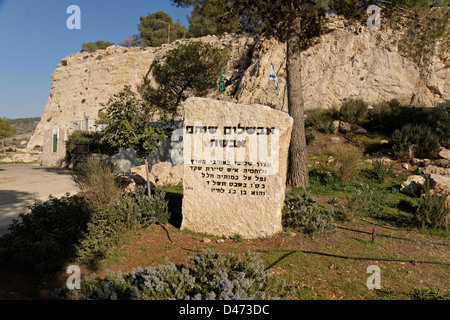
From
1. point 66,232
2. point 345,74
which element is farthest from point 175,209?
point 345,74

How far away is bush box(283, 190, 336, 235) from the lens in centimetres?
555

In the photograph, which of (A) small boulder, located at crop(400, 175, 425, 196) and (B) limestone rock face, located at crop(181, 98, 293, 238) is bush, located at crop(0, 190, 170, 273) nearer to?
(B) limestone rock face, located at crop(181, 98, 293, 238)

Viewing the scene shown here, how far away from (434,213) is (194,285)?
18.5ft

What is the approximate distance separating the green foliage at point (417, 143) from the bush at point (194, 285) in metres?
10.5

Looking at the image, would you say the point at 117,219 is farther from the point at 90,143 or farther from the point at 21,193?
the point at 90,143

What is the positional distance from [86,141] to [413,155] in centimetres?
1716

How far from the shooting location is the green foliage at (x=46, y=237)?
3.90m

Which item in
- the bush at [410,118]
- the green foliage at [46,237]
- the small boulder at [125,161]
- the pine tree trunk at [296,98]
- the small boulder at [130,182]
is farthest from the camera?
the bush at [410,118]

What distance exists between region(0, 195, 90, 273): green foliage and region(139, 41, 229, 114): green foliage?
1511 cm

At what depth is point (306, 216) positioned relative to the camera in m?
5.75

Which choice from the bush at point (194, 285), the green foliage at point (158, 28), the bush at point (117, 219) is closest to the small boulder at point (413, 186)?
the bush at point (194, 285)

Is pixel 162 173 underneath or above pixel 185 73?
underneath

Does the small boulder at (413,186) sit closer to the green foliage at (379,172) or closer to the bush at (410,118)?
the green foliage at (379,172)
